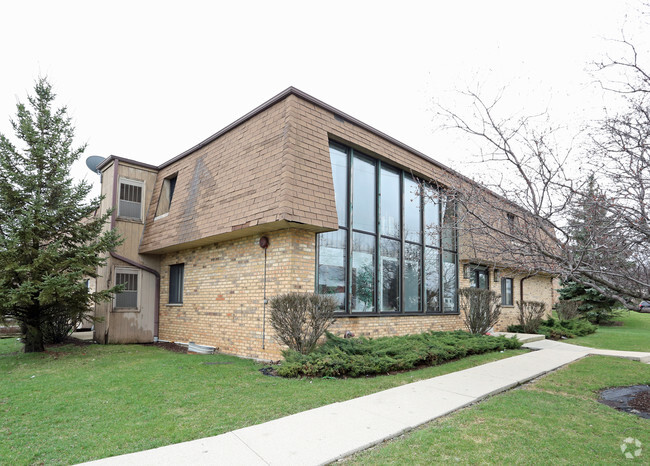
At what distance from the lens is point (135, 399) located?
5320 millimetres

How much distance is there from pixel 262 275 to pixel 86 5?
8.09 meters

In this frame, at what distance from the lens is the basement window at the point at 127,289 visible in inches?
454

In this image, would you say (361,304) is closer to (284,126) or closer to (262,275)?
(262,275)

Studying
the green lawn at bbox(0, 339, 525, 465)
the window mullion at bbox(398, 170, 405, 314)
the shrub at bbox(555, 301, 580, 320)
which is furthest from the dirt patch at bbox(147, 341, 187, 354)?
the shrub at bbox(555, 301, 580, 320)

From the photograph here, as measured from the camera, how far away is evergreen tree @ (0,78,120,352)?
838 cm

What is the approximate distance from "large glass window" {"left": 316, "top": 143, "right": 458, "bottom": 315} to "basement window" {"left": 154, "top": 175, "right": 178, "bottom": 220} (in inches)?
234

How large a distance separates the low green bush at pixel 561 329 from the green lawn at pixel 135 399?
7796 millimetres

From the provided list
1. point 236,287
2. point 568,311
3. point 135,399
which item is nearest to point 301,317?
point 236,287

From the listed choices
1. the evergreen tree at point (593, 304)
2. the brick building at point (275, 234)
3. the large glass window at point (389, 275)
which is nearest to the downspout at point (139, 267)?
the brick building at point (275, 234)

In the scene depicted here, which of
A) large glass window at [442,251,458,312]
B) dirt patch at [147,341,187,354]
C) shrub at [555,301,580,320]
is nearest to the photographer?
dirt patch at [147,341,187,354]

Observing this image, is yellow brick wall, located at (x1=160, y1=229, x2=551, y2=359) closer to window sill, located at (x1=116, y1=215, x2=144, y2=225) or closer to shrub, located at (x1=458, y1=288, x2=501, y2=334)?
shrub, located at (x1=458, y1=288, x2=501, y2=334)

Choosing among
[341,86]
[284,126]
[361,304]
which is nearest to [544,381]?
[361,304]

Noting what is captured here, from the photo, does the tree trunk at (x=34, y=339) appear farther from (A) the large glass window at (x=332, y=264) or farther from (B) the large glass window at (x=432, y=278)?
(B) the large glass window at (x=432, y=278)

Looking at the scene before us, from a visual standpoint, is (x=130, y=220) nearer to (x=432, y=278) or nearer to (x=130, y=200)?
(x=130, y=200)
